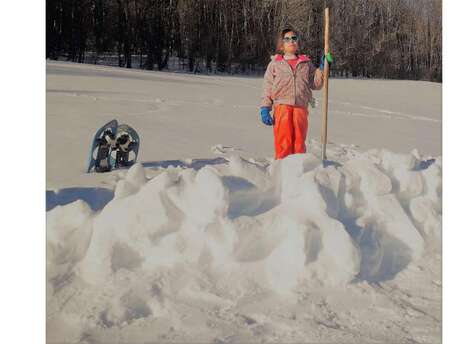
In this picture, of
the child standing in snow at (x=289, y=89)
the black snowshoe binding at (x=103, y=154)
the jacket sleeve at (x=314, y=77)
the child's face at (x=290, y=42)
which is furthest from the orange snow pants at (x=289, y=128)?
the black snowshoe binding at (x=103, y=154)

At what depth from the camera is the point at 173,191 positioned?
230cm

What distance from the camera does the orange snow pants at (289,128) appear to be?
12.4 ft

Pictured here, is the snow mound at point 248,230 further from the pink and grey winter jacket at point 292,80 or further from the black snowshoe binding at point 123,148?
the black snowshoe binding at point 123,148

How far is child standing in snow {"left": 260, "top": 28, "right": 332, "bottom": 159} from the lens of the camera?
3732mm

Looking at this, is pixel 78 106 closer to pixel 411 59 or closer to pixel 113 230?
pixel 113 230

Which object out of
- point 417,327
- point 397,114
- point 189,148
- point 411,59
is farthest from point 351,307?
point 411,59

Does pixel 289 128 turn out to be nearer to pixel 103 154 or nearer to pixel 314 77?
pixel 314 77

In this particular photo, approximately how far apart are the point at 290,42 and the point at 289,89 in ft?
1.13

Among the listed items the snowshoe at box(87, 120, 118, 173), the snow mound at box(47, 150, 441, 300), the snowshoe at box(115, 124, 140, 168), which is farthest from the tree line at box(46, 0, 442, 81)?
the snow mound at box(47, 150, 441, 300)

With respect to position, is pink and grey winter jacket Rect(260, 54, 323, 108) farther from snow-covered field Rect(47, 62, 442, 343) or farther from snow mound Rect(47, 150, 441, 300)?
snow mound Rect(47, 150, 441, 300)

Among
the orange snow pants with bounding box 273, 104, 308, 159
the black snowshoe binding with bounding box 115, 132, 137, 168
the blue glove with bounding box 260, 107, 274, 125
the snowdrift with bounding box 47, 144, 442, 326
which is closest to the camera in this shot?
the snowdrift with bounding box 47, 144, 442, 326

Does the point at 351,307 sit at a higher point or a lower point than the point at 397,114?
lower

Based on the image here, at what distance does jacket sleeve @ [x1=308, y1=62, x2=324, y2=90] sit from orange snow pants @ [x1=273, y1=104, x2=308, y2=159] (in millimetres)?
209
